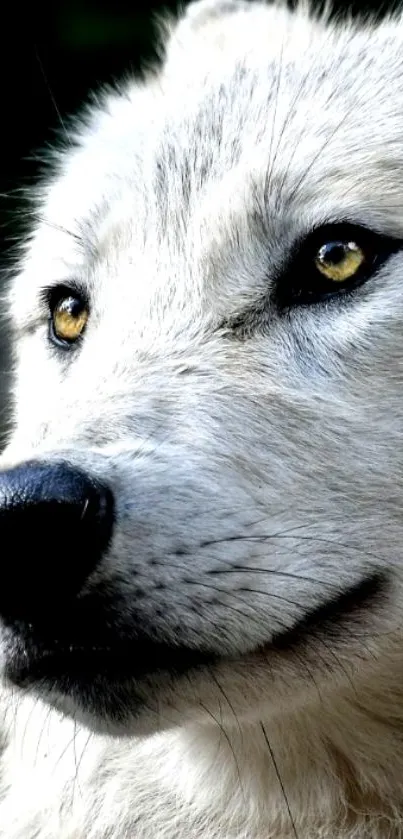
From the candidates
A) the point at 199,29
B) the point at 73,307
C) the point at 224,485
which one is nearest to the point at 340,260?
the point at 224,485

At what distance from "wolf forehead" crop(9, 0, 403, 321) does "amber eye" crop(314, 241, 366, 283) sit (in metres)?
0.06

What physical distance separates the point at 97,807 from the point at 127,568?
100 centimetres

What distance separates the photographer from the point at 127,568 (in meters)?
2.02

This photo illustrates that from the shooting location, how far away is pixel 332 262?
2475mm

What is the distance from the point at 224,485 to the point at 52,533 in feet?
1.16

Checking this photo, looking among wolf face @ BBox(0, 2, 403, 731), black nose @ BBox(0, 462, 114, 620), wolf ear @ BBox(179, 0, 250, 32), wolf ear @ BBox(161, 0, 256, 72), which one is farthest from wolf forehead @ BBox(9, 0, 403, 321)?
black nose @ BBox(0, 462, 114, 620)

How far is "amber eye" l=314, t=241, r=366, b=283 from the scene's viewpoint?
2441 millimetres

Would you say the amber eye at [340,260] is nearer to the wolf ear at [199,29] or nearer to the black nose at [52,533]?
the black nose at [52,533]

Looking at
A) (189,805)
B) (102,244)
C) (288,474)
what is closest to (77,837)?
(189,805)

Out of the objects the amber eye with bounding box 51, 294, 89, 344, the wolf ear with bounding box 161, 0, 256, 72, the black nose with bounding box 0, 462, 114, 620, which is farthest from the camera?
the wolf ear with bounding box 161, 0, 256, 72

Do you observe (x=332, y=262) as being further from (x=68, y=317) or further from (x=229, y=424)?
(x=68, y=317)

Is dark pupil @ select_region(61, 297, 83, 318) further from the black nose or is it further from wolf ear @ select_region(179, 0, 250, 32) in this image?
wolf ear @ select_region(179, 0, 250, 32)

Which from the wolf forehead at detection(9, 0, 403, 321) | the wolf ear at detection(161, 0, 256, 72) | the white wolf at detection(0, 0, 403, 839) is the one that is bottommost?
the white wolf at detection(0, 0, 403, 839)

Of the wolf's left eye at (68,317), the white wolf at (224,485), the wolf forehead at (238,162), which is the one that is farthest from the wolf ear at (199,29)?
the wolf's left eye at (68,317)
